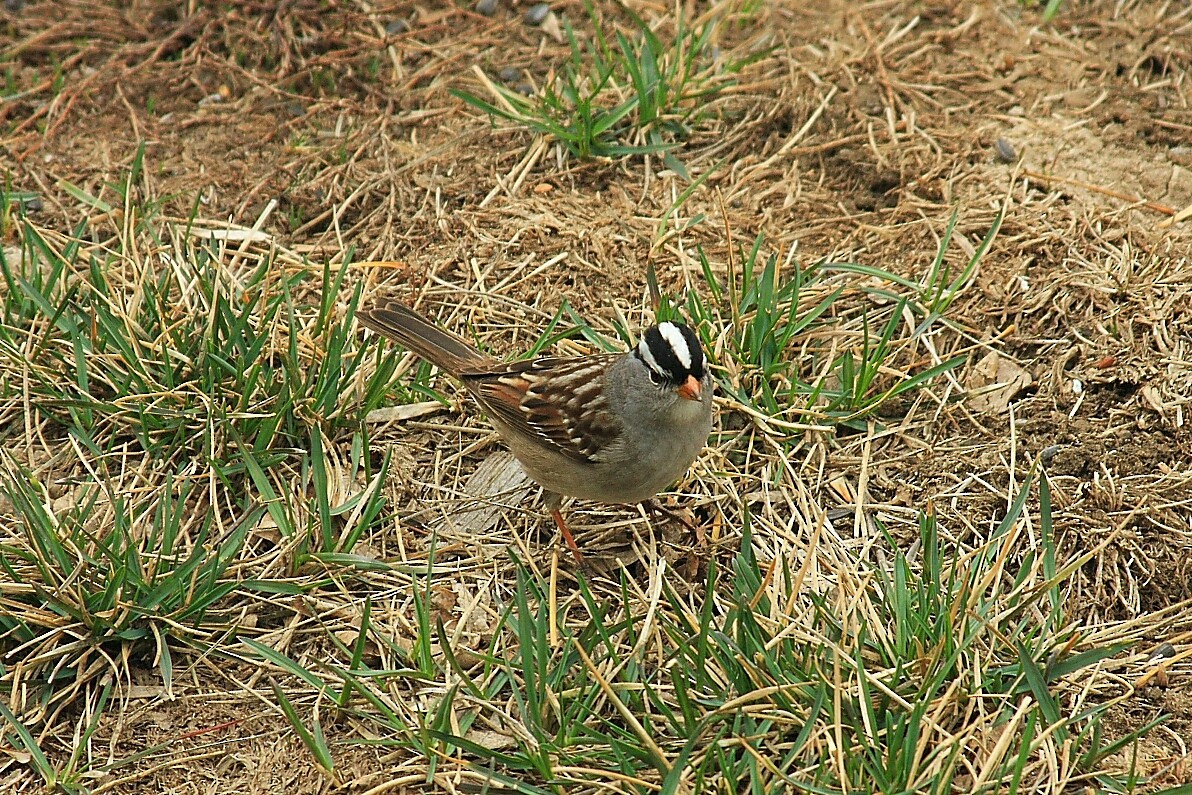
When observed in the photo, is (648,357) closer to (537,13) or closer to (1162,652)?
(1162,652)

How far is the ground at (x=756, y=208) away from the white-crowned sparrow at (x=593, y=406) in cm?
32

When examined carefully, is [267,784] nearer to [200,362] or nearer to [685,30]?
[200,362]

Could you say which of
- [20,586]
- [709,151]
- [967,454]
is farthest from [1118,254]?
[20,586]

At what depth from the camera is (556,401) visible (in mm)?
4547

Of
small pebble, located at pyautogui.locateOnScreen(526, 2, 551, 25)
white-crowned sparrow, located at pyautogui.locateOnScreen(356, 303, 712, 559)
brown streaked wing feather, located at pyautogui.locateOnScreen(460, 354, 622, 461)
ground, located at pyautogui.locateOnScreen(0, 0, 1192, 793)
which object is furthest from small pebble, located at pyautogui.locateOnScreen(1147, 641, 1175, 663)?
small pebble, located at pyautogui.locateOnScreen(526, 2, 551, 25)

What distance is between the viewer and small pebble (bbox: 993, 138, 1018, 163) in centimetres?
579

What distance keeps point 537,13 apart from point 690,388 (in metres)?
3.31

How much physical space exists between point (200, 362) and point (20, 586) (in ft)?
3.60

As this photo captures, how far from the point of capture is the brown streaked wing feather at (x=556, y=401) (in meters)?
4.42

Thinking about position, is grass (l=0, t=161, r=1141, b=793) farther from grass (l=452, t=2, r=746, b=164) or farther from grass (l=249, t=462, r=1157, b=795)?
grass (l=452, t=2, r=746, b=164)

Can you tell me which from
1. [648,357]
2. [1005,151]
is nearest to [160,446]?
[648,357]

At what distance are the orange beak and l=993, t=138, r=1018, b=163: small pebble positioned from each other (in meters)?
2.40

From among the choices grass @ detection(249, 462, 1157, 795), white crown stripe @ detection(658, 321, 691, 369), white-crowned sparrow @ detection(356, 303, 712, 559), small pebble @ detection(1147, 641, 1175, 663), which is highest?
white crown stripe @ detection(658, 321, 691, 369)

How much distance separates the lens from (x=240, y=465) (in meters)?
4.64
